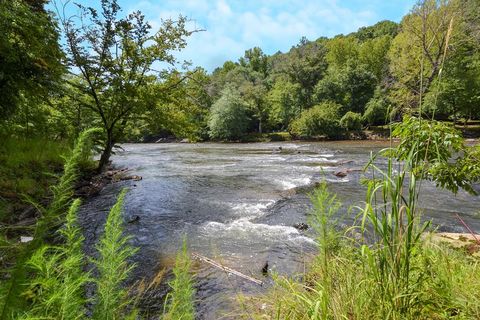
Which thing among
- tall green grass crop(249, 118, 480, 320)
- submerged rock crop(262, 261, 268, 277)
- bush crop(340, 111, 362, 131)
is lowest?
submerged rock crop(262, 261, 268, 277)

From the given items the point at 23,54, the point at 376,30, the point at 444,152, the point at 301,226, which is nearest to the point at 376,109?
the point at 301,226

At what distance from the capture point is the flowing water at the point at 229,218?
527 cm

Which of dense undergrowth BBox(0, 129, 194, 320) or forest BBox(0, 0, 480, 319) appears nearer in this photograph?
dense undergrowth BBox(0, 129, 194, 320)

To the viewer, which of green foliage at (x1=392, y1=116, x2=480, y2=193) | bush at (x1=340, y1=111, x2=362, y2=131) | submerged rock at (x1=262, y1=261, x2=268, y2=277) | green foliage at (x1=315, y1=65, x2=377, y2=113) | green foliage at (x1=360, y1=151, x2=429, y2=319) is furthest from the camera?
green foliage at (x1=315, y1=65, x2=377, y2=113)

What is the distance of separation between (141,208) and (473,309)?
28.6 ft

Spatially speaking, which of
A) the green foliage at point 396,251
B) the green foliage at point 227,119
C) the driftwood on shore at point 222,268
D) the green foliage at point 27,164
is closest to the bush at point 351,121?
the green foliage at point 227,119

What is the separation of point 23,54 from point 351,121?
42.8 m

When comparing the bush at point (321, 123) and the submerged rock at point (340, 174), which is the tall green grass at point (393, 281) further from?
the bush at point (321, 123)

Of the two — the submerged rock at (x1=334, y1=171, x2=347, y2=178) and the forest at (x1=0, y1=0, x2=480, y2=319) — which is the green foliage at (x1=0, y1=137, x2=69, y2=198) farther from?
the submerged rock at (x1=334, y1=171, x2=347, y2=178)

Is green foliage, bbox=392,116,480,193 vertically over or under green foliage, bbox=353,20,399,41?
under

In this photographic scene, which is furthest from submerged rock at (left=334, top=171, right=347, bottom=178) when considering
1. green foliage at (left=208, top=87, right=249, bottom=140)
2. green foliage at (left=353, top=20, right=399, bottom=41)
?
green foliage at (left=353, top=20, right=399, bottom=41)

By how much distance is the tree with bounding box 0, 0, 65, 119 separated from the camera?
17.6ft

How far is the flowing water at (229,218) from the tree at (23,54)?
3.35 metres

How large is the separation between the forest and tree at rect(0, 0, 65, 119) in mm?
31
